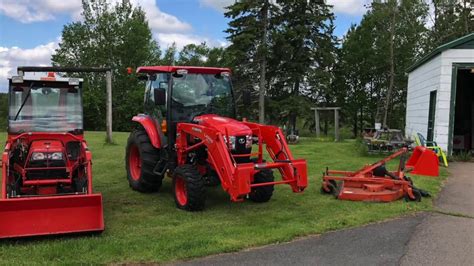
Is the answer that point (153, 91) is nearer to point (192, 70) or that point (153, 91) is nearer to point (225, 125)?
point (192, 70)

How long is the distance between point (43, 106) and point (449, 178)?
8.88 meters

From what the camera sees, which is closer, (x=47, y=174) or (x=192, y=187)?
(x=47, y=174)

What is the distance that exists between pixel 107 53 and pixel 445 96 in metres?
39.5

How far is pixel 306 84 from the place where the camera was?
32312mm

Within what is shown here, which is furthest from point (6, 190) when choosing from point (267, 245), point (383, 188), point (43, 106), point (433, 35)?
point (433, 35)

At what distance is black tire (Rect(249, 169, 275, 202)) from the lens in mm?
8203

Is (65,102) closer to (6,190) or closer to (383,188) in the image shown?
(6,190)

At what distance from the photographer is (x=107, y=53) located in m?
48.2

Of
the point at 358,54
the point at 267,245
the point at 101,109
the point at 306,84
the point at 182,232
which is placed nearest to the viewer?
the point at 267,245

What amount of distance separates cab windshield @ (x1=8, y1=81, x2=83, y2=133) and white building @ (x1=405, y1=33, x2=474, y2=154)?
10746mm

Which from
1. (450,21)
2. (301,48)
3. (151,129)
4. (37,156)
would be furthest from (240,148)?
(450,21)

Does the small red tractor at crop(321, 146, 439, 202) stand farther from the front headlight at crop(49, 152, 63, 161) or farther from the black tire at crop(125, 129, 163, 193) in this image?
the front headlight at crop(49, 152, 63, 161)

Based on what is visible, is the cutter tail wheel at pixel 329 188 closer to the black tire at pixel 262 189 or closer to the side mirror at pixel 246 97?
the black tire at pixel 262 189

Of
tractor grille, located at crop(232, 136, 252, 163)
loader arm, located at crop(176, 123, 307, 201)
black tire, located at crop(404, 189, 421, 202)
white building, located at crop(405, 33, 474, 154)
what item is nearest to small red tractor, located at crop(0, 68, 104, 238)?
loader arm, located at crop(176, 123, 307, 201)
